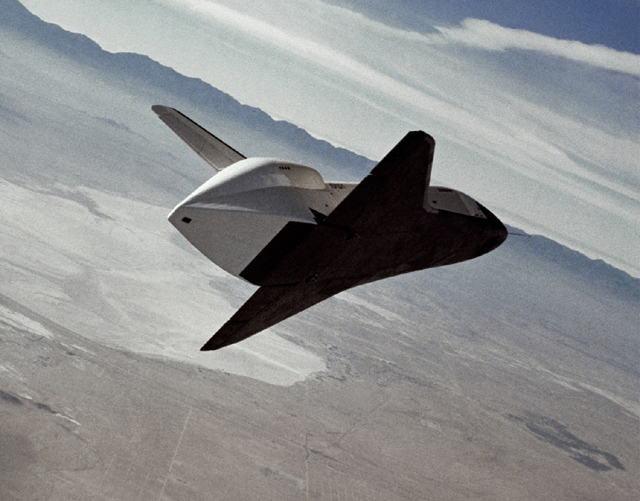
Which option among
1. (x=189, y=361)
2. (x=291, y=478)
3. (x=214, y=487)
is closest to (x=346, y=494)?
(x=291, y=478)

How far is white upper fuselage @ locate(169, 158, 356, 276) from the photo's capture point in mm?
11633

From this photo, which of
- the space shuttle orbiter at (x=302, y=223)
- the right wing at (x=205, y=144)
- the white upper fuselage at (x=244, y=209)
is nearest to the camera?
the white upper fuselage at (x=244, y=209)

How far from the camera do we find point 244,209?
1201cm

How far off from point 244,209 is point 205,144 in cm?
603

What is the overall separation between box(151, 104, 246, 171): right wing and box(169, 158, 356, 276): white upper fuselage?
13.3ft

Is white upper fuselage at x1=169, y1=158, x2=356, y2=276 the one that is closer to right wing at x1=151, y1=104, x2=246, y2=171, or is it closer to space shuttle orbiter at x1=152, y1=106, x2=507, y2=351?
space shuttle orbiter at x1=152, y1=106, x2=507, y2=351

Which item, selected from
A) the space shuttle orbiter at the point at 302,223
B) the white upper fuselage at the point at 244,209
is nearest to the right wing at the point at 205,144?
the space shuttle orbiter at the point at 302,223

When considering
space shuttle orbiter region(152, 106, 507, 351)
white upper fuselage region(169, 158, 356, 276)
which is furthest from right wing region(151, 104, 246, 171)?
white upper fuselage region(169, 158, 356, 276)

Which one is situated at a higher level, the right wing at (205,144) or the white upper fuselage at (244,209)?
the right wing at (205,144)

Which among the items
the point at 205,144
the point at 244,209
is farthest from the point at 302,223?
the point at 205,144

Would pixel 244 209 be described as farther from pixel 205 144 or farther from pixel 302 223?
pixel 205 144

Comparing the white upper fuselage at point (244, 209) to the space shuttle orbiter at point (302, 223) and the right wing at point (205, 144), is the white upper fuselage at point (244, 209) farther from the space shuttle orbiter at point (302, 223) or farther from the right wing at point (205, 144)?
the right wing at point (205, 144)

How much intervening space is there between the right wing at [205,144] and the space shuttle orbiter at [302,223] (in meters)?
0.04

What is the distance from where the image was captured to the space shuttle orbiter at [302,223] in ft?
38.8
